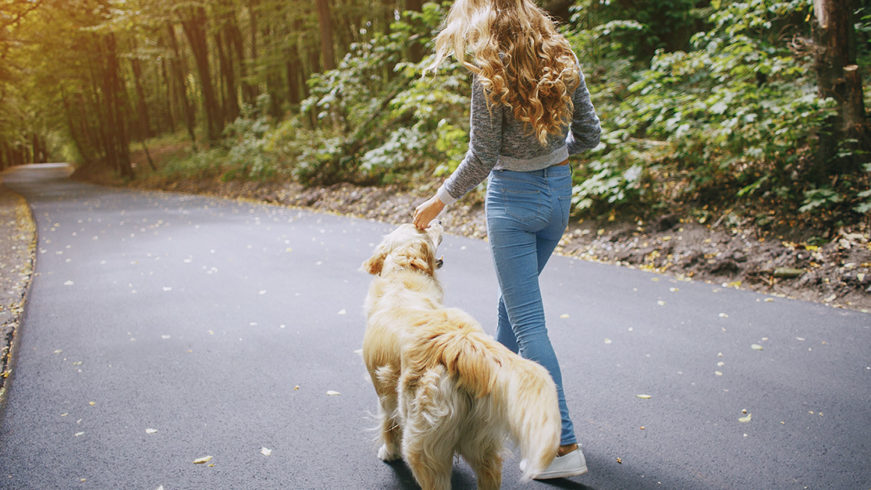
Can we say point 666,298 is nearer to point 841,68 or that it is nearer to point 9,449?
point 841,68

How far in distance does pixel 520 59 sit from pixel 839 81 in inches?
225

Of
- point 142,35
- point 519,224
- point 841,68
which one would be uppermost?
point 142,35

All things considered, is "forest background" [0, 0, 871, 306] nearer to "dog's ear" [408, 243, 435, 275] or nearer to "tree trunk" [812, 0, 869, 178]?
"tree trunk" [812, 0, 869, 178]

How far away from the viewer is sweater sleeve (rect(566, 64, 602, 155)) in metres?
2.46

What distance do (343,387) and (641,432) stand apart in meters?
2.02

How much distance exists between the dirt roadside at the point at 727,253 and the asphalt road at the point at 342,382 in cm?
45

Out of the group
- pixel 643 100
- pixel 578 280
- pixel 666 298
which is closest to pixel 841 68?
pixel 643 100

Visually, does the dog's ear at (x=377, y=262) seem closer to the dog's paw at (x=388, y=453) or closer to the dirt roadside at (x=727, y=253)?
the dog's paw at (x=388, y=453)

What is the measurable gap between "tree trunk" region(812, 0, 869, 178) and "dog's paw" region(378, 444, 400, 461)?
6278 millimetres

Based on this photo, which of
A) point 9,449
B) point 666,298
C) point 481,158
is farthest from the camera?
point 666,298

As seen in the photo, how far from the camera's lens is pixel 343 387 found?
12.3 ft

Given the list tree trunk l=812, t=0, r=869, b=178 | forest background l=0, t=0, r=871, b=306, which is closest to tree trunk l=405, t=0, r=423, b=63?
forest background l=0, t=0, r=871, b=306

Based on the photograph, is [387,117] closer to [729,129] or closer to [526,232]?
[729,129]

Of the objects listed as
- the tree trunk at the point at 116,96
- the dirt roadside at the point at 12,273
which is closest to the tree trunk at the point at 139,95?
the tree trunk at the point at 116,96
